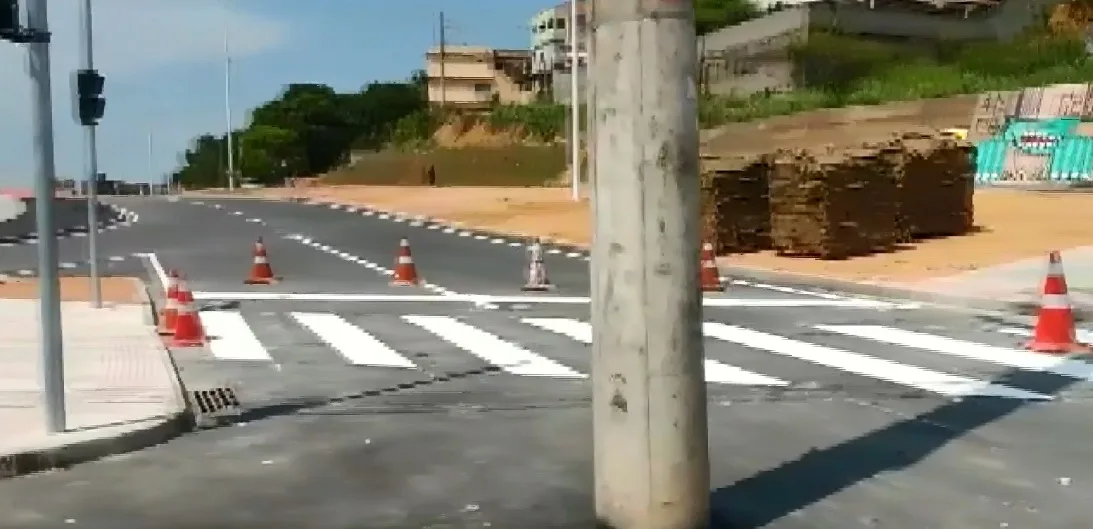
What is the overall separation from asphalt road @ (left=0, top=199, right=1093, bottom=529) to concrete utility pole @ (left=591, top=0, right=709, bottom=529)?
68 cm

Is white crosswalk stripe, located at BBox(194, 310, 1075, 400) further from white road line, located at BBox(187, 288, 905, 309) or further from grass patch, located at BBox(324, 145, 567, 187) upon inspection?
grass patch, located at BBox(324, 145, 567, 187)

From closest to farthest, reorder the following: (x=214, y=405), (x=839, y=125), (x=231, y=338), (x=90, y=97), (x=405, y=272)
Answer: (x=214, y=405), (x=231, y=338), (x=90, y=97), (x=405, y=272), (x=839, y=125)

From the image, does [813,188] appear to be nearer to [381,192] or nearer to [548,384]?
[548,384]

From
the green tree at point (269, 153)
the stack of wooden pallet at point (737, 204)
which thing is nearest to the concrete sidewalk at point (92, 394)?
the stack of wooden pallet at point (737, 204)

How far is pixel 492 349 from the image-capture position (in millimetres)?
12617

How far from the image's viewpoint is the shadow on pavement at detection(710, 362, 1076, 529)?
634cm

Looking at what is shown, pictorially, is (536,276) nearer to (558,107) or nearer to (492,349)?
(492,349)

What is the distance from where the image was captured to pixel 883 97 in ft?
197

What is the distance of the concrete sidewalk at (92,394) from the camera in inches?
303

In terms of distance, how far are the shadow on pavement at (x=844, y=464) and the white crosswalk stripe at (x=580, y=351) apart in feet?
2.97

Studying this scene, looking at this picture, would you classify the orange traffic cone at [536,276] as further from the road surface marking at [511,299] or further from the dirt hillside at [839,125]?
the dirt hillside at [839,125]

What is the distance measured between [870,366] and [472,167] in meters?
71.7

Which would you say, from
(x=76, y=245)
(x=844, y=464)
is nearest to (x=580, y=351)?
(x=844, y=464)

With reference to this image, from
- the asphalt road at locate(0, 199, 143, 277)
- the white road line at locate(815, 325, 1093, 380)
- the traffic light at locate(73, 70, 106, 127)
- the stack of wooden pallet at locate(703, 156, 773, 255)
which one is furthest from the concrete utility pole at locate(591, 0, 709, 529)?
the stack of wooden pallet at locate(703, 156, 773, 255)
